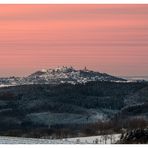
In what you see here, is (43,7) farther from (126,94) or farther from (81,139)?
(126,94)

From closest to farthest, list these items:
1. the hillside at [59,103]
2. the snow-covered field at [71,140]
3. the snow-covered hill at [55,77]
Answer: the snow-covered field at [71,140], the snow-covered hill at [55,77], the hillside at [59,103]

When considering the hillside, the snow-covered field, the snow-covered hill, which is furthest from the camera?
the hillside

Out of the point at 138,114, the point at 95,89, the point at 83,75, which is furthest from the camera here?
the point at 95,89

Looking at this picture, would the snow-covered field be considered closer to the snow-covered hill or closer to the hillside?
the hillside

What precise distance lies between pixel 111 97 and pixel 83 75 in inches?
64.6

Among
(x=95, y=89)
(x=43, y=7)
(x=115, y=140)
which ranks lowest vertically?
(x=115, y=140)

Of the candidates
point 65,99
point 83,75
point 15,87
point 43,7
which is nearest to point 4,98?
point 15,87

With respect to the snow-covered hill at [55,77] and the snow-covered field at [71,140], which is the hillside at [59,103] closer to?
the snow-covered hill at [55,77]

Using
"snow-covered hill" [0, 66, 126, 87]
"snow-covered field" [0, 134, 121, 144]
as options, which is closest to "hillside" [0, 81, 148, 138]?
"snow-covered hill" [0, 66, 126, 87]

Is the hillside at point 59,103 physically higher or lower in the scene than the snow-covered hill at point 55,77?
lower

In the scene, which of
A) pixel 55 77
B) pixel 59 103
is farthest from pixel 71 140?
pixel 59 103

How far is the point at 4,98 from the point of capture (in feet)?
44.6

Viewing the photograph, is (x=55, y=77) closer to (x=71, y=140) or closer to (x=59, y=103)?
(x=59, y=103)

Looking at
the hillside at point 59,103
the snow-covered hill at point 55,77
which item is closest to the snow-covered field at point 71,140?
the hillside at point 59,103
